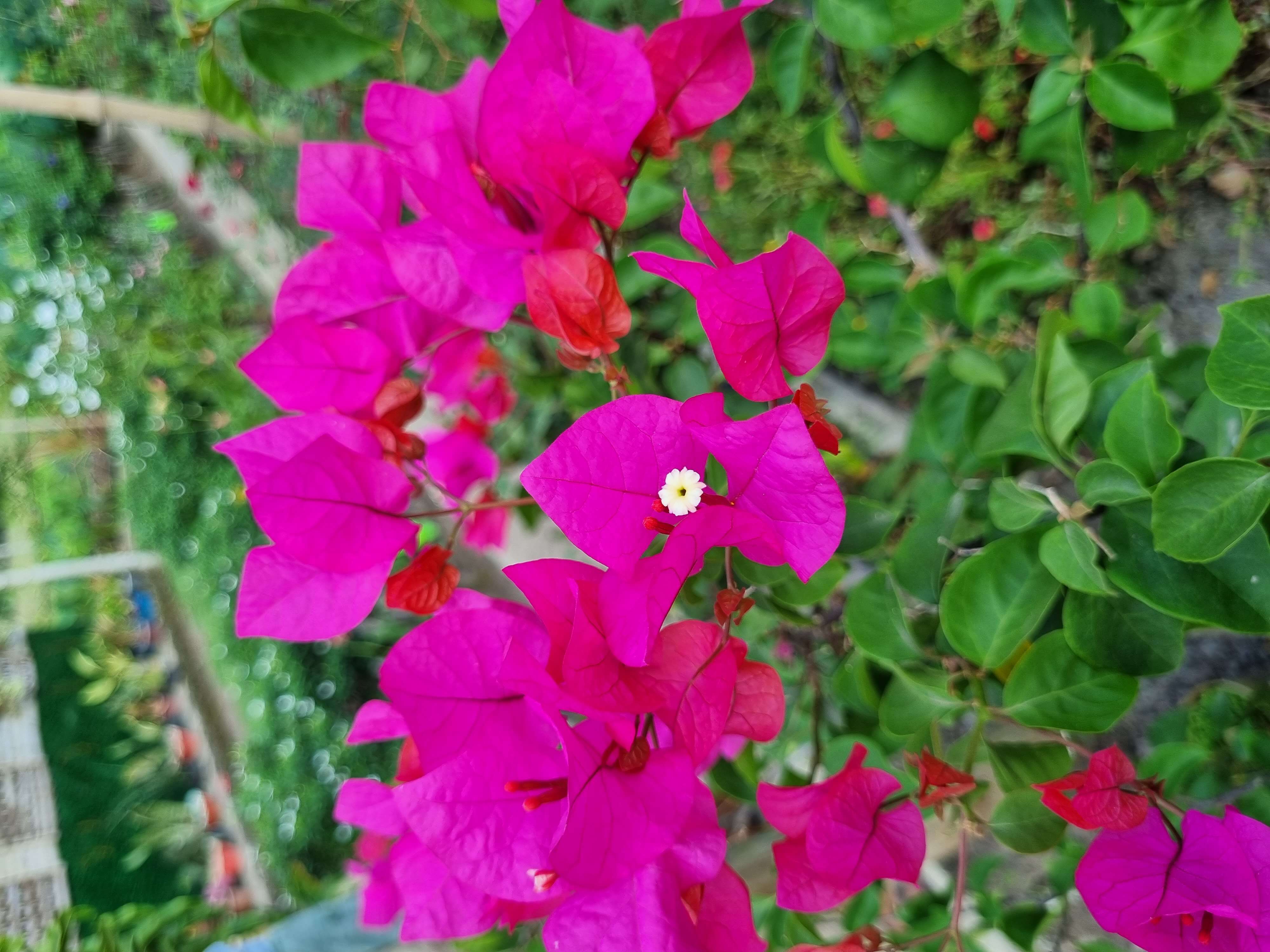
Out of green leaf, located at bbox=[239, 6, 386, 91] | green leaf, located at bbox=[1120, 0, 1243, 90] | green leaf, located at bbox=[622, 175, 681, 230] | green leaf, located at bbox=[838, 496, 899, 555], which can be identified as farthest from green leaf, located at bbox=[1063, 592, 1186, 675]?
green leaf, located at bbox=[239, 6, 386, 91]

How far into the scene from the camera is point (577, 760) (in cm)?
32

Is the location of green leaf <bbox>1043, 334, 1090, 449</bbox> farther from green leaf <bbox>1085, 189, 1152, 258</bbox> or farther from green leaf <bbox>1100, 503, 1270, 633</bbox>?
green leaf <bbox>1085, 189, 1152, 258</bbox>

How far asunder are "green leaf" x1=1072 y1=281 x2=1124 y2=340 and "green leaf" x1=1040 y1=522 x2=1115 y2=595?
0.25 m

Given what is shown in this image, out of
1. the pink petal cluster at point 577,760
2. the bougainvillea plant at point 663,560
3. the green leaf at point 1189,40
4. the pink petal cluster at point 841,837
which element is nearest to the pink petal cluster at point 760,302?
Result: the bougainvillea plant at point 663,560

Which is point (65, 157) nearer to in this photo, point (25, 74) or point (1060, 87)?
point (25, 74)

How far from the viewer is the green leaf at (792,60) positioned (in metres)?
0.56

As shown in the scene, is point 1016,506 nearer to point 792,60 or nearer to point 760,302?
point 760,302

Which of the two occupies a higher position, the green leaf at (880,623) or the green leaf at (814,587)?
the green leaf at (814,587)

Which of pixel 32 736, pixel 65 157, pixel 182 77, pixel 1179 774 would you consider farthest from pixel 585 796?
pixel 32 736

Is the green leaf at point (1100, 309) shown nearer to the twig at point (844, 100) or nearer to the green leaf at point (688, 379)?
the twig at point (844, 100)

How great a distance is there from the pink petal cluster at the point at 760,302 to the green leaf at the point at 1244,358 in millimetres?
168

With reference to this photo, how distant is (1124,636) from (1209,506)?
9cm

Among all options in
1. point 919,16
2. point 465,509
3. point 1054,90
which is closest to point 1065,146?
point 1054,90

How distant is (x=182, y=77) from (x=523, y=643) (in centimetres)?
160
